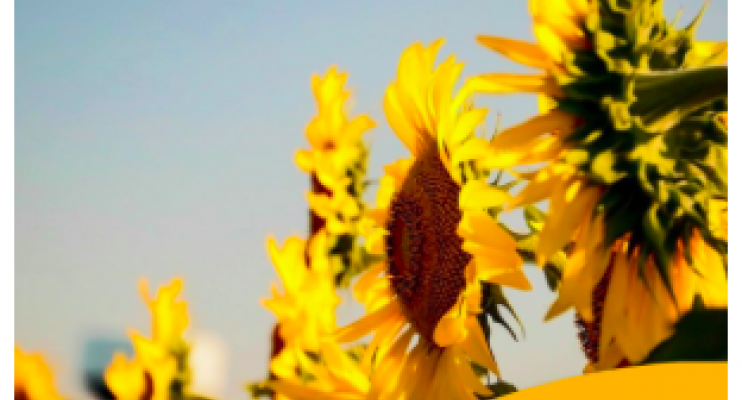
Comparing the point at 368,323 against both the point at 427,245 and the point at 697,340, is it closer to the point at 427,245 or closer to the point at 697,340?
the point at 427,245

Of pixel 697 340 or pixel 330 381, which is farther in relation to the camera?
pixel 330 381

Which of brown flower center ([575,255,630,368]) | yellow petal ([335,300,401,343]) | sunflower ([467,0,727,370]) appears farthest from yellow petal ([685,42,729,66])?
yellow petal ([335,300,401,343])

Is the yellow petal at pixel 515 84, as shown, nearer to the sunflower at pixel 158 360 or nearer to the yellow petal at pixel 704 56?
the yellow petal at pixel 704 56

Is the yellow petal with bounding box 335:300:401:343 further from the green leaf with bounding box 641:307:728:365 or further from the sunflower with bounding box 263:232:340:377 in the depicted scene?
the green leaf with bounding box 641:307:728:365

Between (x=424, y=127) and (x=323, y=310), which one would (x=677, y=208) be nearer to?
(x=424, y=127)

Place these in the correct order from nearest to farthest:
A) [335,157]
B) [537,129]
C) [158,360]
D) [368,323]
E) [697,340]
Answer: [697,340], [537,129], [158,360], [368,323], [335,157]

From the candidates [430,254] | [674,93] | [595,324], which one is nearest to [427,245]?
[430,254]
